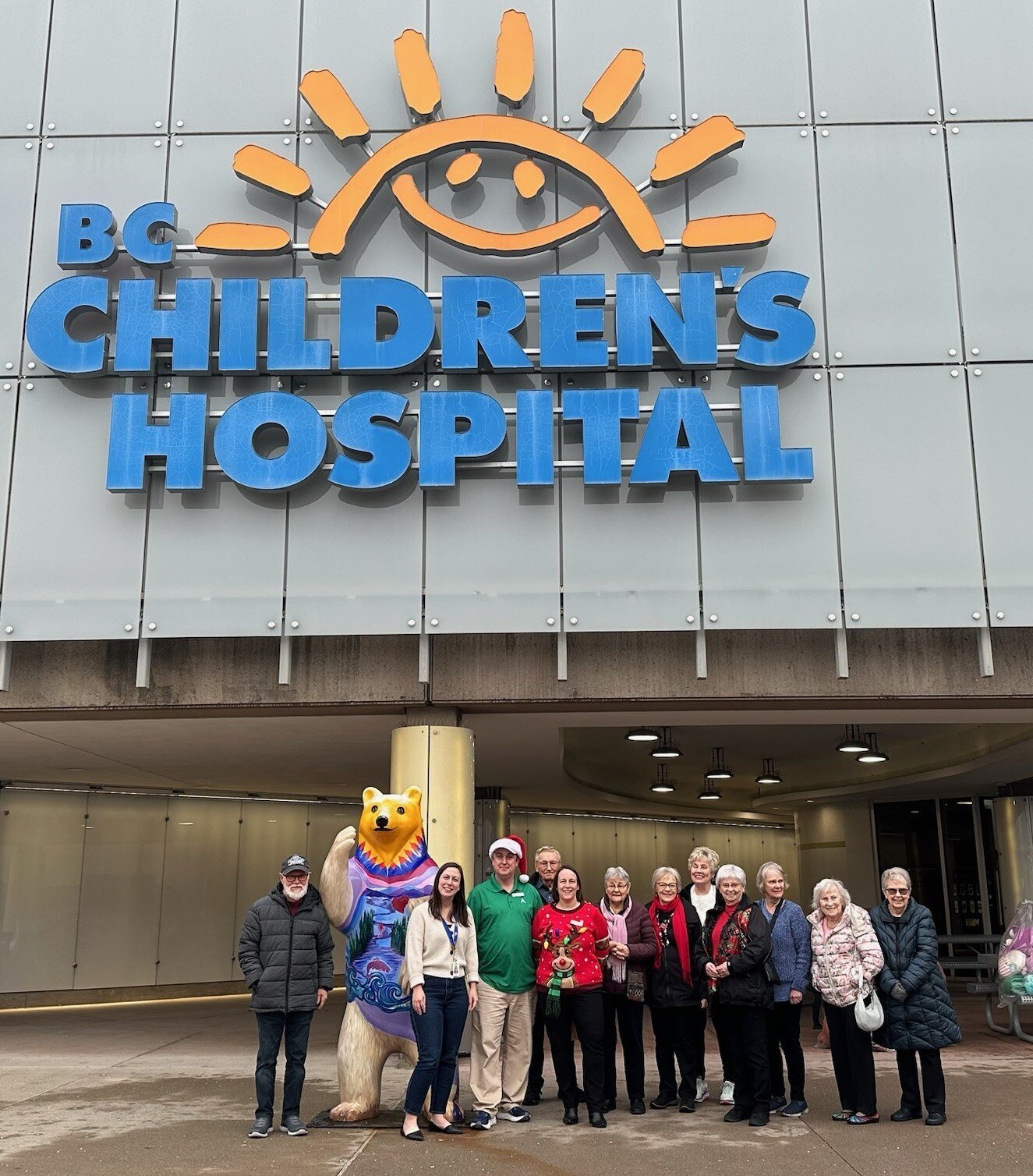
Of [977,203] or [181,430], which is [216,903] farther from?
[977,203]

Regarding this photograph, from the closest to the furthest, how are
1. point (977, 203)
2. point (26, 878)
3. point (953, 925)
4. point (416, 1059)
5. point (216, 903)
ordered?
point (416, 1059) → point (977, 203) → point (26, 878) → point (216, 903) → point (953, 925)

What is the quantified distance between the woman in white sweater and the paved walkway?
0.25m

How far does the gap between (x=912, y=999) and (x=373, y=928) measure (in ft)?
11.6

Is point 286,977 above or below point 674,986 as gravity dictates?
above

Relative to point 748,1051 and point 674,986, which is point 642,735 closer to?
point 674,986

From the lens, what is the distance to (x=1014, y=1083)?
9.24 metres

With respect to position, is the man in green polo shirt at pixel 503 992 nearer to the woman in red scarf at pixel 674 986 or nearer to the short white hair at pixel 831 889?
the woman in red scarf at pixel 674 986

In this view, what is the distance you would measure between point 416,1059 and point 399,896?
107cm

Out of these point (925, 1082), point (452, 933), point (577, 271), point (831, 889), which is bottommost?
point (925, 1082)

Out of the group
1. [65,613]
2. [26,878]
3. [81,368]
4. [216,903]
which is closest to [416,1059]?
[65,613]

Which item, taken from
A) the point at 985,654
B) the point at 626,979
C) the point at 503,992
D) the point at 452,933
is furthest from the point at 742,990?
the point at 985,654

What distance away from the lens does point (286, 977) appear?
7504 millimetres

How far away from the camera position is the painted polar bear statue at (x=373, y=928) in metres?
7.74

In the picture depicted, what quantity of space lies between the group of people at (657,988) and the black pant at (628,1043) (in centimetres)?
1
